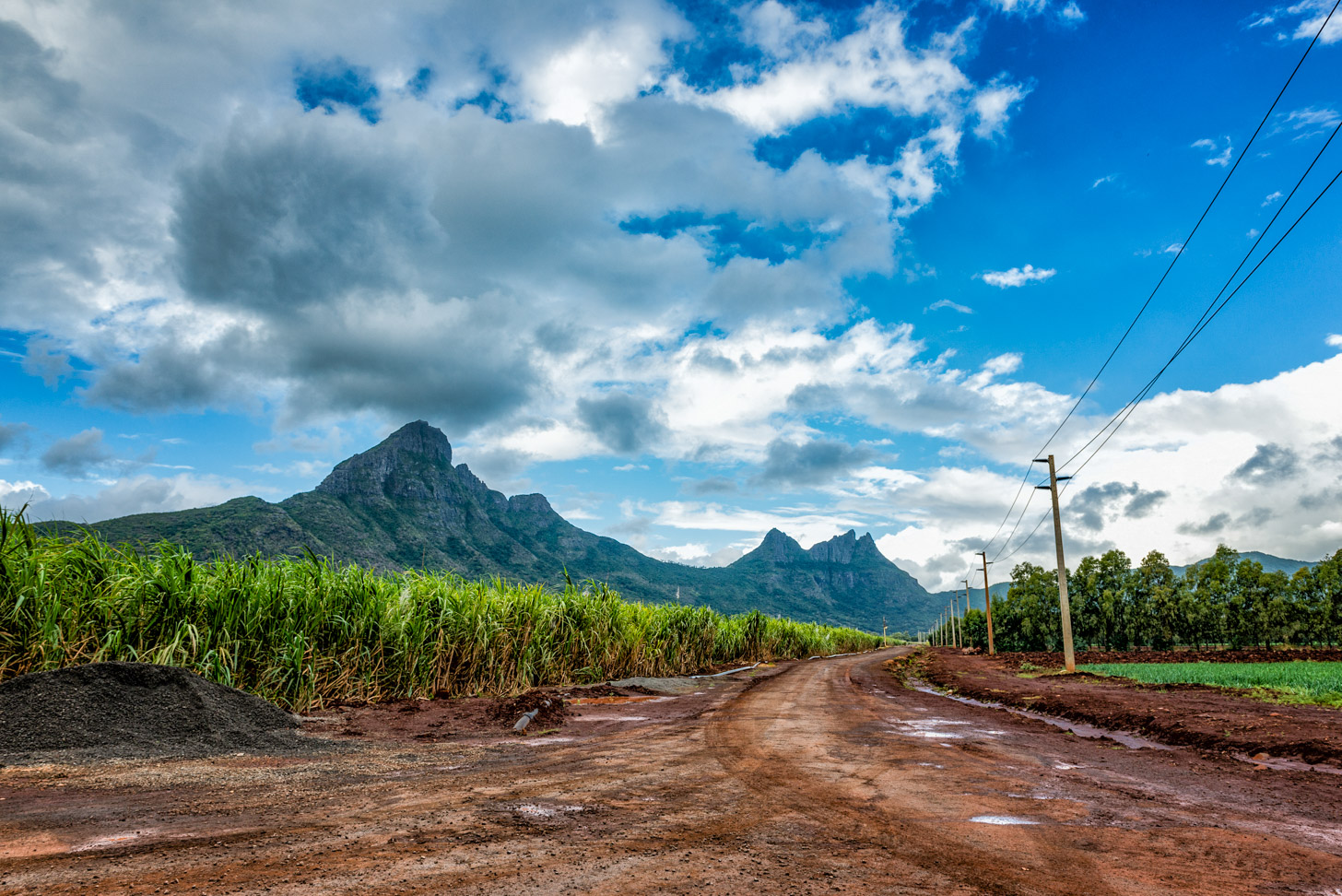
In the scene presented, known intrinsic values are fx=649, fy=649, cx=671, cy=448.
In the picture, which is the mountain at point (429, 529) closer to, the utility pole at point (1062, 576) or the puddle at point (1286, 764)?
the utility pole at point (1062, 576)

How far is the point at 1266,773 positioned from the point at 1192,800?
2.09m

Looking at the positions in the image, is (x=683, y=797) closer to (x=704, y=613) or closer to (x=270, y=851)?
(x=270, y=851)

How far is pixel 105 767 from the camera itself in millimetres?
4938

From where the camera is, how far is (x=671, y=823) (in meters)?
3.68

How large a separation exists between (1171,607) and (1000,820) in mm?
71195

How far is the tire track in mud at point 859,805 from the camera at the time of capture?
2.96 metres

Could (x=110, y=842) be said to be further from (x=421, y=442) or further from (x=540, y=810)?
(x=421, y=442)

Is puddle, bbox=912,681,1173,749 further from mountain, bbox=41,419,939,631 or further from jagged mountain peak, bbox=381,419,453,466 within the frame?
jagged mountain peak, bbox=381,419,453,466

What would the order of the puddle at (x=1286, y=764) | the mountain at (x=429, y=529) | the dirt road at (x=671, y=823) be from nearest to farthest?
1. the dirt road at (x=671, y=823)
2. the puddle at (x=1286, y=764)
3. the mountain at (x=429, y=529)

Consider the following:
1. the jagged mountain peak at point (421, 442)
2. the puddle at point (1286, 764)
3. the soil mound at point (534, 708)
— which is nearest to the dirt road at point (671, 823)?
the puddle at point (1286, 764)

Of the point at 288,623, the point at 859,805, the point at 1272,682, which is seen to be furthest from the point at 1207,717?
the point at 288,623

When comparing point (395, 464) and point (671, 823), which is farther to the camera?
point (395, 464)

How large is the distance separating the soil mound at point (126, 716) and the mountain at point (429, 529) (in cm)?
5230

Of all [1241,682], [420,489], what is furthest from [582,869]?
[420,489]
